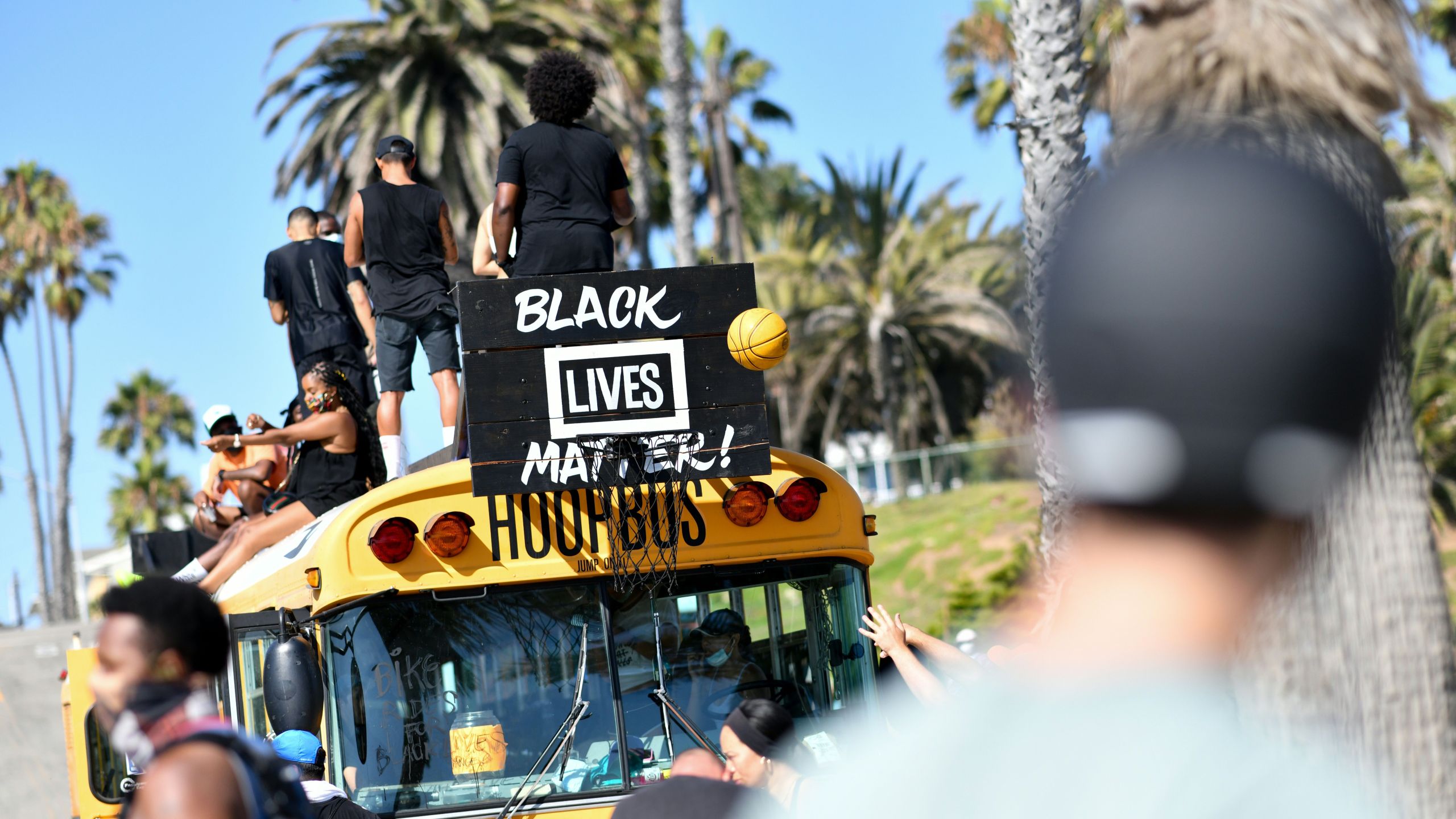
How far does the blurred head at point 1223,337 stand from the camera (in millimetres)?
669

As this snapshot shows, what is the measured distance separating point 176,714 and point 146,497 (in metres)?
54.2

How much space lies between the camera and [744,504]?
19.6 ft

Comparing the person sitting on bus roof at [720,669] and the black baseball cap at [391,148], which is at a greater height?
the black baseball cap at [391,148]

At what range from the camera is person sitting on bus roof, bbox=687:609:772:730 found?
576cm

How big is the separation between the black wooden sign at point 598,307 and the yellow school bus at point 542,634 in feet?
0.89

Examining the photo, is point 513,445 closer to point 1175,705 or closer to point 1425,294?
point 1425,294

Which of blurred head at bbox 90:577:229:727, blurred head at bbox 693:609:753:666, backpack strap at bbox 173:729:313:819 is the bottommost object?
blurred head at bbox 693:609:753:666

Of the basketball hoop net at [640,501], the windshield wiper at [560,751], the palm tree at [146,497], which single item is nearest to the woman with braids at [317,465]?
the basketball hoop net at [640,501]

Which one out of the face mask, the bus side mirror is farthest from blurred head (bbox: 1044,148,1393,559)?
the face mask

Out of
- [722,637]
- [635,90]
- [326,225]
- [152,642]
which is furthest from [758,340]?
[635,90]

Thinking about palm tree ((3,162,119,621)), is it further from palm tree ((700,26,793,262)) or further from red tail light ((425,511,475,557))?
red tail light ((425,511,475,557))

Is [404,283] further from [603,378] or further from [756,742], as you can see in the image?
[756,742]

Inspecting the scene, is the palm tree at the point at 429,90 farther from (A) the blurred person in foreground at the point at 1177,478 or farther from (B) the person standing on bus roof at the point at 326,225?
(A) the blurred person in foreground at the point at 1177,478

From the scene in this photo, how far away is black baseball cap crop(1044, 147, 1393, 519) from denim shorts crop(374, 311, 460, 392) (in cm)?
742
